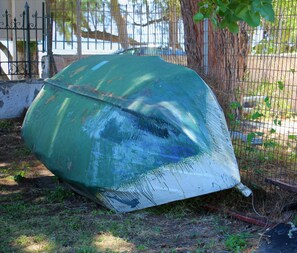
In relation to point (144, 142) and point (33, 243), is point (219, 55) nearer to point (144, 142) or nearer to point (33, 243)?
point (144, 142)

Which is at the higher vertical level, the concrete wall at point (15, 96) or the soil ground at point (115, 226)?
the concrete wall at point (15, 96)

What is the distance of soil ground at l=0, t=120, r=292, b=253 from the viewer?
405cm

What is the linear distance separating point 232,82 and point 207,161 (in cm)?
147

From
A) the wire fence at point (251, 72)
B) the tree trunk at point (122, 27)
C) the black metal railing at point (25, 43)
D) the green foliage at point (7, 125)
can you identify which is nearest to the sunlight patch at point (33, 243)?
the wire fence at point (251, 72)

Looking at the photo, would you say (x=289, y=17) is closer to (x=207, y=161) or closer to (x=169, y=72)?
(x=169, y=72)

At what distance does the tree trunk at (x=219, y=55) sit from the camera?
5645mm

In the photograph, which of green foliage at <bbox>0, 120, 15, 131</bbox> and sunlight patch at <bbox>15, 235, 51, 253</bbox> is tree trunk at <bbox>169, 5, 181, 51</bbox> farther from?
green foliage at <bbox>0, 120, 15, 131</bbox>

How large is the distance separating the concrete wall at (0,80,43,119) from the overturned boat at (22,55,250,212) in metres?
4.22

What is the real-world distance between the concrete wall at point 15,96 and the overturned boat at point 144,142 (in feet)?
13.8

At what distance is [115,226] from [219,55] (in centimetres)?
254

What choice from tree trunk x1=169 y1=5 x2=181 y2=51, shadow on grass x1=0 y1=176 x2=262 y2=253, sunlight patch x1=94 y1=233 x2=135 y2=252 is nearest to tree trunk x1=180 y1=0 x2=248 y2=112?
tree trunk x1=169 y1=5 x2=181 y2=51

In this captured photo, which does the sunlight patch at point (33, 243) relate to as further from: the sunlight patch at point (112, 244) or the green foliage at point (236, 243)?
the green foliage at point (236, 243)

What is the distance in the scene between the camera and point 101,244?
409 cm

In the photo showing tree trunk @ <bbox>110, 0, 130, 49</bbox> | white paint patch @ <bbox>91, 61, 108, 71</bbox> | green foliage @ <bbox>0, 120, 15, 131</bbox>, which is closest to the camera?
white paint patch @ <bbox>91, 61, 108, 71</bbox>
